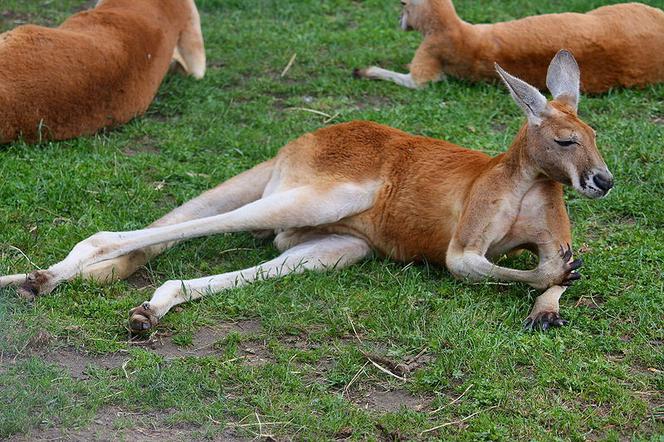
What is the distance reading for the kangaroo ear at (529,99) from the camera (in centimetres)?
507

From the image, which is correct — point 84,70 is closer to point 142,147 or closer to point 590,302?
point 142,147

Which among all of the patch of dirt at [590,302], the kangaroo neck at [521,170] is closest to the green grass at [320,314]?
the patch of dirt at [590,302]

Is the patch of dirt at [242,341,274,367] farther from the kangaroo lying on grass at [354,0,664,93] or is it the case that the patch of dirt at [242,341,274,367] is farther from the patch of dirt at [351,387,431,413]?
the kangaroo lying on grass at [354,0,664,93]

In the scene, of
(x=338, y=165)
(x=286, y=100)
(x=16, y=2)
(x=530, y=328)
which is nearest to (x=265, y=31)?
(x=286, y=100)

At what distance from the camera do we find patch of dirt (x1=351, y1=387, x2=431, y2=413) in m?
4.29

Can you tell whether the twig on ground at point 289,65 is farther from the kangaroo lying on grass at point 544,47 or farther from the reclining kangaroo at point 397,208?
the reclining kangaroo at point 397,208

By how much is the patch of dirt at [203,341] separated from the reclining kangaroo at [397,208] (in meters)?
0.12

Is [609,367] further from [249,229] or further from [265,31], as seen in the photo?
[265,31]

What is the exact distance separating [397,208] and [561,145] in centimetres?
99

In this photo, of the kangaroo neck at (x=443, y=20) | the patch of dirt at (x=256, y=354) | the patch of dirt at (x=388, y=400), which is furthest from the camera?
the kangaroo neck at (x=443, y=20)

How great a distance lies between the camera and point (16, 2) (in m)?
9.81

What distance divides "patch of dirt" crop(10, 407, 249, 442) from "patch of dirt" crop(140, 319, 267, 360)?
538 mm

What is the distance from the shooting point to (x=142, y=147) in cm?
725

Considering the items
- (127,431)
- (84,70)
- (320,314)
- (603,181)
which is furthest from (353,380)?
(84,70)
